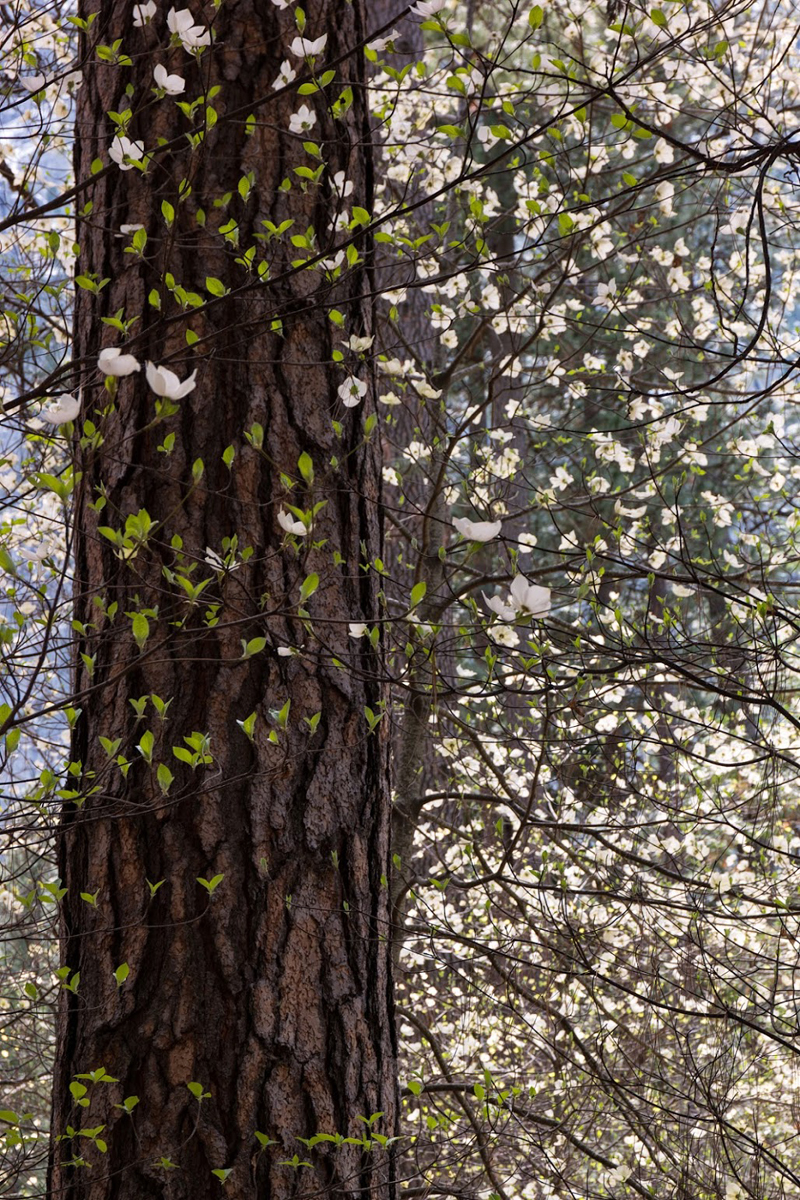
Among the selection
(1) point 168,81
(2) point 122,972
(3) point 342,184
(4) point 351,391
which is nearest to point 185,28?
(1) point 168,81

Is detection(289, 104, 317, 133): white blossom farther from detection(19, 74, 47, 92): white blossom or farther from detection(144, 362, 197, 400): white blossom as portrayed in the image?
detection(144, 362, 197, 400): white blossom

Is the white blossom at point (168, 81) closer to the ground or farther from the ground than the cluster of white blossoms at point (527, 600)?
farther from the ground

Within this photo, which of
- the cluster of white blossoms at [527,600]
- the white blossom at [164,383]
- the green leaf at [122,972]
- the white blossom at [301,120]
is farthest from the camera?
the white blossom at [301,120]

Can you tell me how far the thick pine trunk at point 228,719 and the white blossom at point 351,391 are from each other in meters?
0.05

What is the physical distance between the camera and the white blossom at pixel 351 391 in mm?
1754

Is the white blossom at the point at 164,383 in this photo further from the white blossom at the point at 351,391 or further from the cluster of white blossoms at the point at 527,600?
the white blossom at the point at 351,391

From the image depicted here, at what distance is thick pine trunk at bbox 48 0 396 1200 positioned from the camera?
1.43m

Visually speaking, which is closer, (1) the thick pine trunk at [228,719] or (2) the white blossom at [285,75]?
(1) the thick pine trunk at [228,719]

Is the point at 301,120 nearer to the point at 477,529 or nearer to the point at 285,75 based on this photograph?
the point at 285,75

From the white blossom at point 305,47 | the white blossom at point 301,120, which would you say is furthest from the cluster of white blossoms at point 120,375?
the white blossom at point 301,120

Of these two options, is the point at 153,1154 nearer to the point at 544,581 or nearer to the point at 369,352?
the point at 369,352

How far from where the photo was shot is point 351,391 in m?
1.76

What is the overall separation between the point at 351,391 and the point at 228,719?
60 centimetres

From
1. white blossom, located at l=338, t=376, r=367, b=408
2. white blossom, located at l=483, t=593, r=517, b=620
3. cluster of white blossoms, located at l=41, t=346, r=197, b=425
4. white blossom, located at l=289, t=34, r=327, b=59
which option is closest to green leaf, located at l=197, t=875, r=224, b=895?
white blossom, located at l=483, t=593, r=517, b=620
